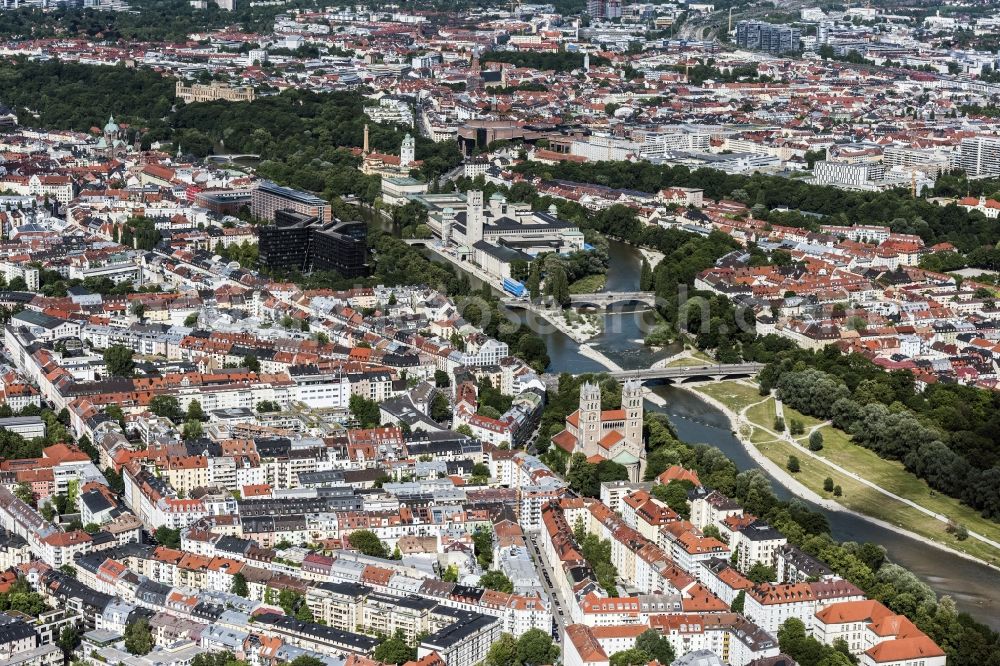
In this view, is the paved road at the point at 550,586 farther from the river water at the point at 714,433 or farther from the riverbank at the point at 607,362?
the riverbank at the point at 607,362

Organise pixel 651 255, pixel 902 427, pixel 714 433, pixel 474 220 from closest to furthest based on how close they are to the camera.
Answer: pixel 902 427
pixel 714 433
pixel 474 220
pixel 651 255

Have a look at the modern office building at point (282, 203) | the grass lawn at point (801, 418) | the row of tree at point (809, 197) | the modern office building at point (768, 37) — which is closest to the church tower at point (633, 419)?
the grass lawn at point (801, 418)

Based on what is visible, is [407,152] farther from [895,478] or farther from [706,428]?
[895,478]

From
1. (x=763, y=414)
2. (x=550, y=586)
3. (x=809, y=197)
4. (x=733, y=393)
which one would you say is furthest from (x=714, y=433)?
(x=809, y=197)

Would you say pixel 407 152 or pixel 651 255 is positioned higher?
pixel 407 152

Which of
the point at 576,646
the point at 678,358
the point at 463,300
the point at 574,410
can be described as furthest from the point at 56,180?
the point at 576,646

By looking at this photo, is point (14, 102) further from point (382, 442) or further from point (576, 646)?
point (576, 646)

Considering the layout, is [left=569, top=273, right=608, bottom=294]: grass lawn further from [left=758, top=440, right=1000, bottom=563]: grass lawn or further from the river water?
[left=758, top=440, right=1000, bottom=563]: grass lawn
